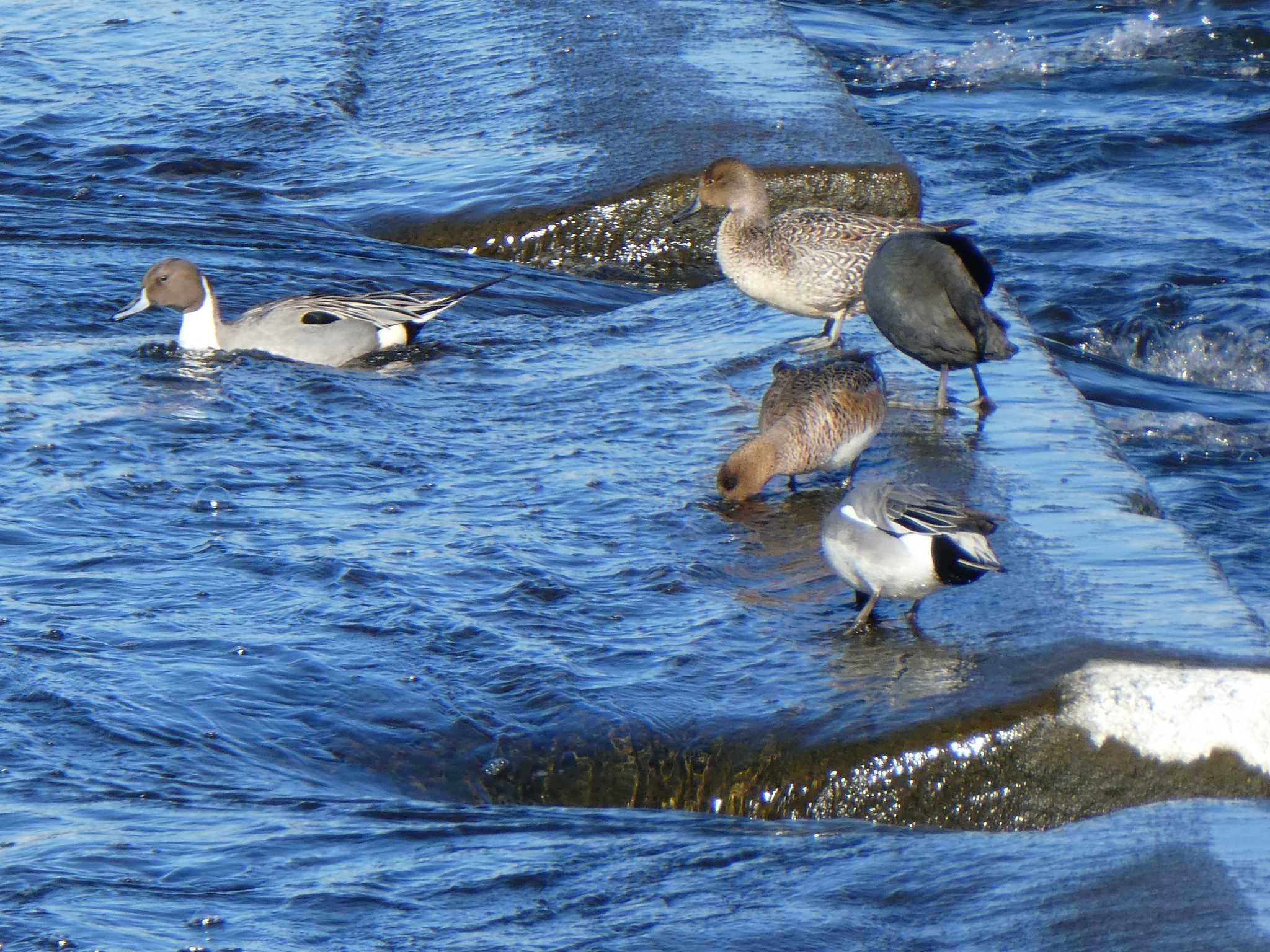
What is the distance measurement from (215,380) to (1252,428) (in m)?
4.86

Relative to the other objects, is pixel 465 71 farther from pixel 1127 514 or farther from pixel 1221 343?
pixel 1127 514

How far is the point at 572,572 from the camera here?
4.87 meters

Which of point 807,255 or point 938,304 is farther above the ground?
point 938,304

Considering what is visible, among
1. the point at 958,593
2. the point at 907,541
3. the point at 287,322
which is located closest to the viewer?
the point at 907,541

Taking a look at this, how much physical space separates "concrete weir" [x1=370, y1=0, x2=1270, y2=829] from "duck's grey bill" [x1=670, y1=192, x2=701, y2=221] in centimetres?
11

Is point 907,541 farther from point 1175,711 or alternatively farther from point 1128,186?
point 1128,186

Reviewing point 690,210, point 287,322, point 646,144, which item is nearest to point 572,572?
point 287,322

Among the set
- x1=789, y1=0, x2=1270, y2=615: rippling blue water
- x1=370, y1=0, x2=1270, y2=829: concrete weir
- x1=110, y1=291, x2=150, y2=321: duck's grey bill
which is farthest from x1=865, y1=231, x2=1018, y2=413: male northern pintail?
x1=110, y1=291, x2=150, y2=321: duck's grey bill

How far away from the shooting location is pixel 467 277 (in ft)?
26.6

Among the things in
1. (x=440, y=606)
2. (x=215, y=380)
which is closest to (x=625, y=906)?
(x=440, y=606)

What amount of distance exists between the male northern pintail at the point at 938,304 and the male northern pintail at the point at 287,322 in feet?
6.92

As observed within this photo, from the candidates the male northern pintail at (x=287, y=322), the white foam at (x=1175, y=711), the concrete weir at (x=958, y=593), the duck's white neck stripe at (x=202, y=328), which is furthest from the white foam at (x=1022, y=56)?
the white foam at (x=1175, y=711)

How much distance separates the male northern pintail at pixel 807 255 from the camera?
6898mm

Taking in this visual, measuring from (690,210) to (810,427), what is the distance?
117 inches
